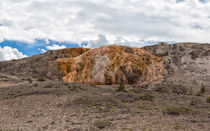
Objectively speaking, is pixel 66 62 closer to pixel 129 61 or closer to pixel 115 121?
pixel 129 61

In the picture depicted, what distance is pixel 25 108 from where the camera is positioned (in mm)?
9945

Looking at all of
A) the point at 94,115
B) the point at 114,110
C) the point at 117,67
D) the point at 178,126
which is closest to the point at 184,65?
the point at 117,67

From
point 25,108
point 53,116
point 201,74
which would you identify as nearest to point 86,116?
point 53,116

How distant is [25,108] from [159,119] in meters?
6.65

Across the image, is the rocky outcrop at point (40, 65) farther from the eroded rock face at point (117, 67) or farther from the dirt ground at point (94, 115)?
the dirt ground at point (94, 115)

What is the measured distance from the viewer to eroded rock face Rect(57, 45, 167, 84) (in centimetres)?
2131

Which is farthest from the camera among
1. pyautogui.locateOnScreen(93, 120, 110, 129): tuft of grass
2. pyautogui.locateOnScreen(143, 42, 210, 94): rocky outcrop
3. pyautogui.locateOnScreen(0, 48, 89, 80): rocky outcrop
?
pyautogui.locateOnScreen(0, 48, 89, 80): rocky outcrop

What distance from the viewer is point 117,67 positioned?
2181 centimetres

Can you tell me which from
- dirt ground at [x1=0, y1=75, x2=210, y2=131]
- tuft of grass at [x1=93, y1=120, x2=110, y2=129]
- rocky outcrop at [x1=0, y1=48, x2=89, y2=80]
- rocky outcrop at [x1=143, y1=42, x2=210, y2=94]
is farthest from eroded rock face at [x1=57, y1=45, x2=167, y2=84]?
tuft of grass at [x1=93, y1=120, x2=110, y2=129]

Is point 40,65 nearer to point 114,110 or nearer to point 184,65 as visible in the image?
point 184,65

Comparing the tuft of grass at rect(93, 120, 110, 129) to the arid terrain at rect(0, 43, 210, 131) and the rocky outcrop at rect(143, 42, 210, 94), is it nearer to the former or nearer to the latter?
the arid terrain at rect(0, 43, 210, 131)

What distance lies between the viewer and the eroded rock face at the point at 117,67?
2131cm

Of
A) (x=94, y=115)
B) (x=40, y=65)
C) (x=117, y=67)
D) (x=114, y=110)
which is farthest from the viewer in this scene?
(x=40, y=65)

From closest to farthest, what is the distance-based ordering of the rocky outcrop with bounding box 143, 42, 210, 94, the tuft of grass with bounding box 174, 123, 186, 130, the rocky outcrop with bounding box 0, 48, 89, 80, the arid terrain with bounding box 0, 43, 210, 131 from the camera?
the tuft of grass with bounding box 174, 123, 186, 130, the arid terrain with bounding box 0, 43, 210, 131, the rocky outcrop with bounding box 143, 42, 210, 94, the rocky outcrop with bounding box 0, 48, 89, 80
